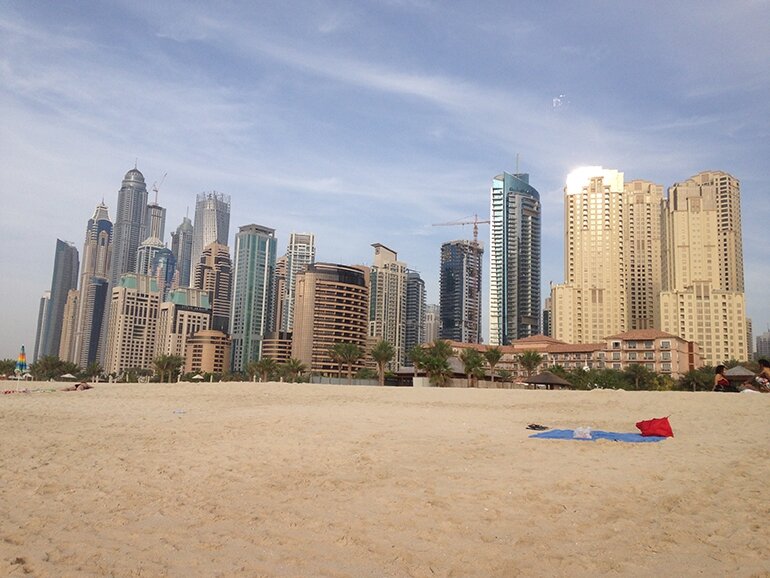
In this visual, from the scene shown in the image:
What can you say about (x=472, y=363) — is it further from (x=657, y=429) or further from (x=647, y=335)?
(x=647, y=335)

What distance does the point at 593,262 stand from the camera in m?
167

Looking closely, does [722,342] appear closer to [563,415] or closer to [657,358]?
[657,358]

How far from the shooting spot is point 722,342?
5295 inches

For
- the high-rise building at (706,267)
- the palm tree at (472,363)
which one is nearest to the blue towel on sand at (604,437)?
the palm tree at (472,363)

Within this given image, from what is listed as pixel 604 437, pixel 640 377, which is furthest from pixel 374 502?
pixel 640 377

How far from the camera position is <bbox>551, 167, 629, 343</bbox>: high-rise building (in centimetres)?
15950

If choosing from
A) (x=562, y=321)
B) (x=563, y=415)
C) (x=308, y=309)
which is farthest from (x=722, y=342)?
(x=563, y=415)

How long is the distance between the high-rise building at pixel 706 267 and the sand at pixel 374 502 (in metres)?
136

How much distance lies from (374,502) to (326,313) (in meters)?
169

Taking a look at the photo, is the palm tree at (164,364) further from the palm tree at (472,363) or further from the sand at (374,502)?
the sand at (374,502)

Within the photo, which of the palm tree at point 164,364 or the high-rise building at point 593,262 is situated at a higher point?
the high-rise building at point 593,262

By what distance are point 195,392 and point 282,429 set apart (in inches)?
752

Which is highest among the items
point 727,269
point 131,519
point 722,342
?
point 727,269

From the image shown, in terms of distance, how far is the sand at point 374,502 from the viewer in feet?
18.9
